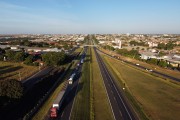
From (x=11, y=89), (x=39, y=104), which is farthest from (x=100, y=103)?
(x=11, y=89)

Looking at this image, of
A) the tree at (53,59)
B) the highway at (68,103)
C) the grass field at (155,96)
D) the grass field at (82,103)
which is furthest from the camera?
the tree at (53,59)

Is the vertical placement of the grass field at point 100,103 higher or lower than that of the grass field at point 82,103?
lower

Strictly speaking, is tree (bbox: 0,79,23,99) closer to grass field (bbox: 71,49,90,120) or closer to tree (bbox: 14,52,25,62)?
grass field (bbox: 71,49,90,120)

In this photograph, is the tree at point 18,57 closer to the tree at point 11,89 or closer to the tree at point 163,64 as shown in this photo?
the tree at point 11,89

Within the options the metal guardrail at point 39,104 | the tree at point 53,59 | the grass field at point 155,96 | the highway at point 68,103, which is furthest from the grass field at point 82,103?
the tree at point 53,59

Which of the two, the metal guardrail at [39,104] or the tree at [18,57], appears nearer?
the metal guardrail at [39,104]

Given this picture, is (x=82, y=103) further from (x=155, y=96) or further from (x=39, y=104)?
(x=155, y=96)

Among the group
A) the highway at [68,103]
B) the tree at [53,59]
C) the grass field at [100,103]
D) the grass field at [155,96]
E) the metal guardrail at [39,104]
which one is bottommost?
the grass field at [155,96]

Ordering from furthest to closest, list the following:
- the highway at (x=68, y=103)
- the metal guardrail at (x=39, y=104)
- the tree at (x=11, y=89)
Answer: the tree at (x=11, y=89) → the highway at (x=68, y=103) → the metal guardrail at (x=39, y=104)

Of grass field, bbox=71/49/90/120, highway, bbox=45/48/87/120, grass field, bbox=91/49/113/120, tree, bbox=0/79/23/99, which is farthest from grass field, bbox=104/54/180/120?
tree, bbox=0/79/23/99
